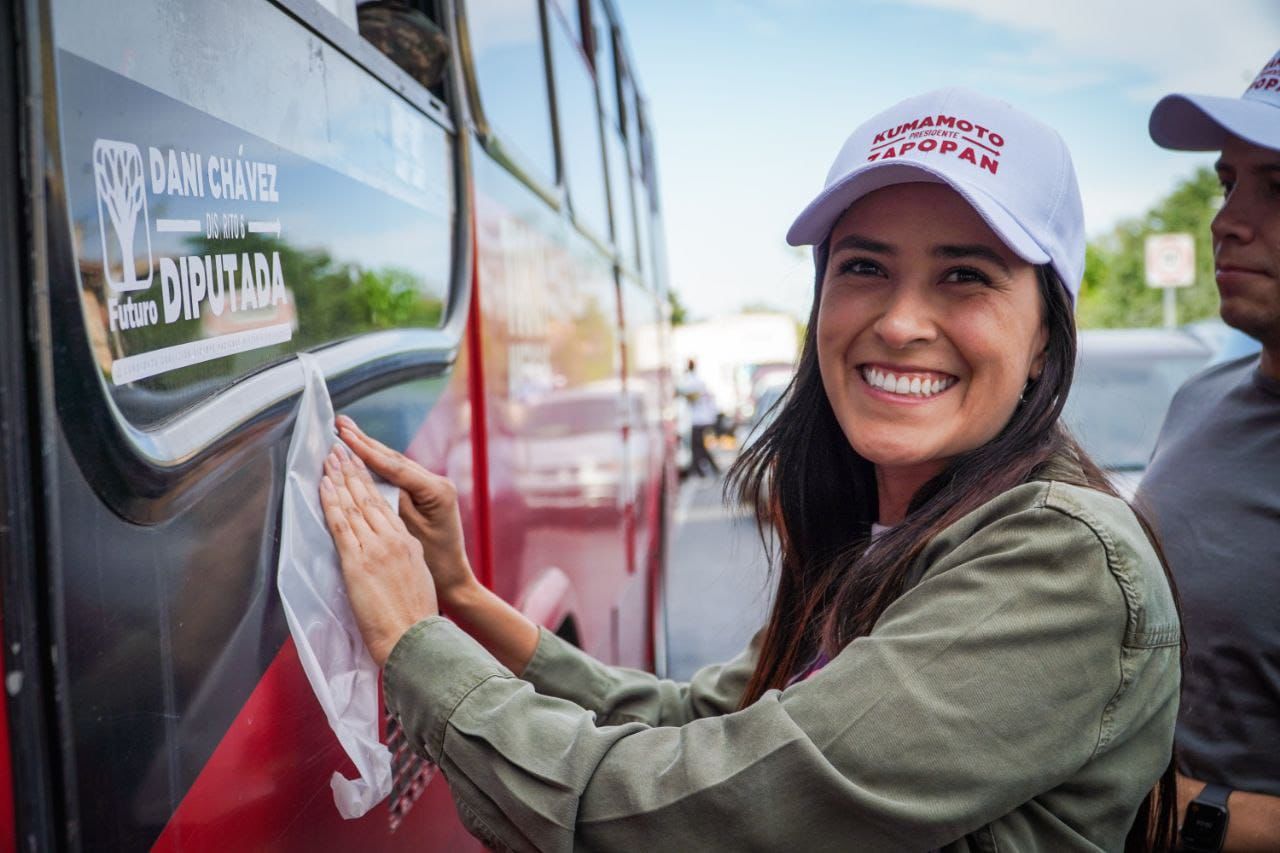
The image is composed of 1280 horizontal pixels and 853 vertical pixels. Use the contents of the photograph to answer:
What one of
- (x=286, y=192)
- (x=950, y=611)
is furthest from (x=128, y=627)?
(x=950, y=611)

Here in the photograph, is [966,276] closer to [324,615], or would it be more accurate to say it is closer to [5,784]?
[324,615]

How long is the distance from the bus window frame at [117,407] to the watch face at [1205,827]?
4.62 ft

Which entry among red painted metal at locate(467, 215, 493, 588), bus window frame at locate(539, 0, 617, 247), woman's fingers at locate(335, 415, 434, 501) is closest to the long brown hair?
red painted metal at locate(467, 215, 493, 588)

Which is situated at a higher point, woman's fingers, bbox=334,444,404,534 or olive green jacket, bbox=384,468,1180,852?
woman's fingers, bbox=334,444,404,534

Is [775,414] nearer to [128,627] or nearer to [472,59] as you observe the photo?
[472,59]

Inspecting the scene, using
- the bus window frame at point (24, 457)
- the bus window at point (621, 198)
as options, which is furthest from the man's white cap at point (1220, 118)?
the bus window at point (621, 198)

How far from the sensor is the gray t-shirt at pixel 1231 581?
1898 millimetres

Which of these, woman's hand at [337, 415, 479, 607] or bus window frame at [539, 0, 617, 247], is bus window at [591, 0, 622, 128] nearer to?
bus window frame at [539, 0, 617, 247]

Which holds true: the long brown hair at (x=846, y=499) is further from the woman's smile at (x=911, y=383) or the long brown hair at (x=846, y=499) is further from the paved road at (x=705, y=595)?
the paved road at (x=705, y=595)

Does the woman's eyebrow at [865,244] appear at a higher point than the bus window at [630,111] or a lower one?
lower

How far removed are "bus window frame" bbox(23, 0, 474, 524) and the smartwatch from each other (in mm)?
1406

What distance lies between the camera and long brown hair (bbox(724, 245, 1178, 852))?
1.48 meters

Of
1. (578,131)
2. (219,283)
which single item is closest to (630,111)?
(578,131)

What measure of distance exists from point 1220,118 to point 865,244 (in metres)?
0.90
